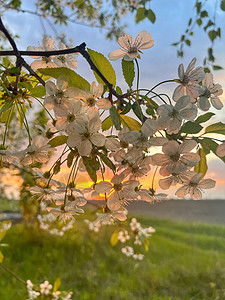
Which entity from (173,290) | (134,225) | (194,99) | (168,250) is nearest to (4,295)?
(134,225)

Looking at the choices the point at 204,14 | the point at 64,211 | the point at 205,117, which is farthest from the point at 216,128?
the point at 204,14

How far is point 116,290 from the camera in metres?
2.43

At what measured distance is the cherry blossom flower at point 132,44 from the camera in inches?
17.4

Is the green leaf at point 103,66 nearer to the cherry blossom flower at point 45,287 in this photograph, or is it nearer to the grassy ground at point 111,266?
the cherry blossom flower at point 45,287

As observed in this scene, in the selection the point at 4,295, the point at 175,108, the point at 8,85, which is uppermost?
the point at 8,85

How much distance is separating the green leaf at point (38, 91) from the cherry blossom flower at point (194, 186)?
26cm

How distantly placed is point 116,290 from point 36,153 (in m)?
2.26

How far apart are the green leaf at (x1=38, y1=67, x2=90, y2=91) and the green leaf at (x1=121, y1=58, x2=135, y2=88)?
0.19 feet

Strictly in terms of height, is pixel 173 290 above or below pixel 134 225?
below

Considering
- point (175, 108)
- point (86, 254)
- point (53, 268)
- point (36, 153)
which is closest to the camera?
point (175, 108)

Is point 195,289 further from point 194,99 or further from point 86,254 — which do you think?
point 194,99

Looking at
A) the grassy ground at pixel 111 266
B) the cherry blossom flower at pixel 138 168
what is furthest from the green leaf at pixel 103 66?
the grassy ground at pixel 111 266

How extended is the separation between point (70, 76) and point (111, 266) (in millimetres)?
2931

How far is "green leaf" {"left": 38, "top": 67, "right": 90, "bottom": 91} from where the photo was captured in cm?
37
